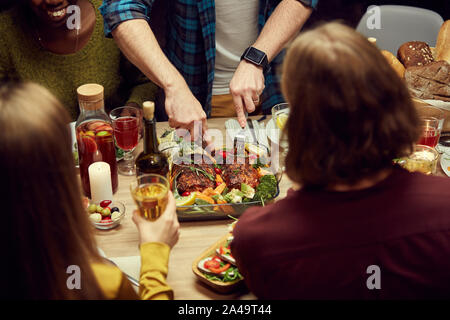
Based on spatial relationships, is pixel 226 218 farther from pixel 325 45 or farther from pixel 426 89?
pixel 426 89

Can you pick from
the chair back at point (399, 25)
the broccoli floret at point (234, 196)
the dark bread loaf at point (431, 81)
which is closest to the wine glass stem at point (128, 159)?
the broccoli floret at point (234, 196)

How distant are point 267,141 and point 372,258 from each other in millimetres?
923

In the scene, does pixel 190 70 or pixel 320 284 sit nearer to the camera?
pixel 320 284

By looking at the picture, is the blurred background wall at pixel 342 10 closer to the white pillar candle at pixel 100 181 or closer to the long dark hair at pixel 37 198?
the white pillar candle at pixel 100 181

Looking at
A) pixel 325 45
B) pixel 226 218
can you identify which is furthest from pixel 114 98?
pixel 325 45

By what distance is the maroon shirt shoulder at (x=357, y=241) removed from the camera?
3.26 ft

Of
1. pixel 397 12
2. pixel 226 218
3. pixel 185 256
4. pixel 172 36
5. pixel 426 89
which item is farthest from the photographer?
pixel 397 12

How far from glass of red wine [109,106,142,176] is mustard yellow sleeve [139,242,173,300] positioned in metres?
0.58

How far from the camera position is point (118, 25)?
195 centimetres

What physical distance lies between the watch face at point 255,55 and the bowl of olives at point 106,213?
32.5 inches

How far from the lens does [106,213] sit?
1.48 m

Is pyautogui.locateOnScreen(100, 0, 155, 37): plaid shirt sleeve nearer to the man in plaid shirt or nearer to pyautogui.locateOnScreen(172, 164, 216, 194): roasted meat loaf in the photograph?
the man in plaid shirt

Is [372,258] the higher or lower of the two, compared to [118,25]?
lower

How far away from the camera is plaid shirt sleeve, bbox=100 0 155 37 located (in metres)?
1.93
